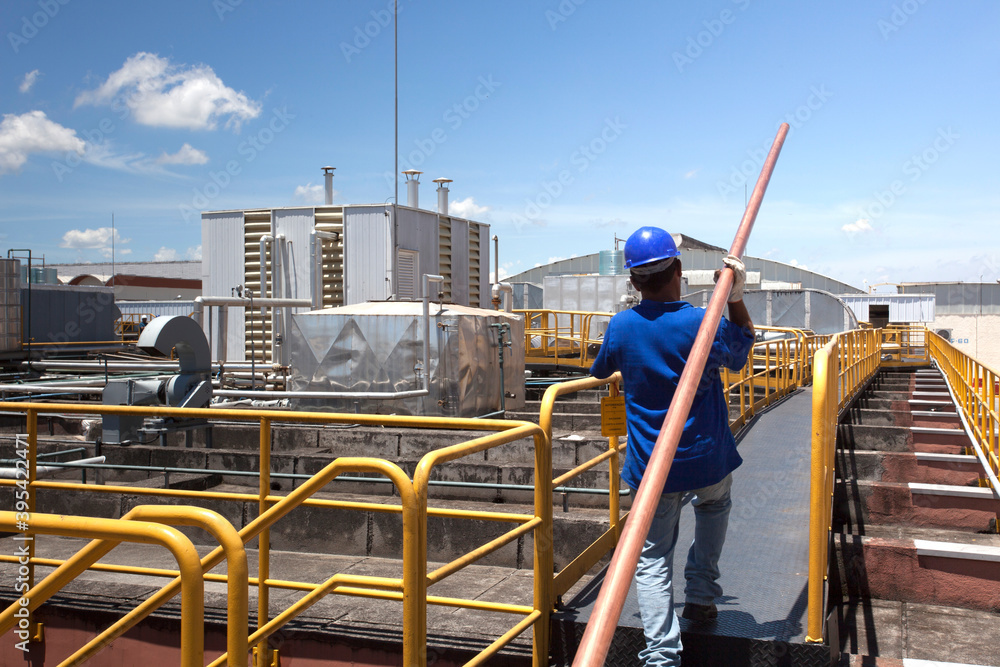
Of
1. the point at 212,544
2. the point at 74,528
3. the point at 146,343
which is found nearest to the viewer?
the point at 74,528

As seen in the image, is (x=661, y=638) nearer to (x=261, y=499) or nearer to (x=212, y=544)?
(x=261, y=499)

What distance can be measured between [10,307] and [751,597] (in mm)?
20515

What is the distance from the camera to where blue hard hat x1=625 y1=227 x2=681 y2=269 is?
3221 millimetres

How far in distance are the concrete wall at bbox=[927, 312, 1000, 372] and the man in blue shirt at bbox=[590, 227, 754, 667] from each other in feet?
142

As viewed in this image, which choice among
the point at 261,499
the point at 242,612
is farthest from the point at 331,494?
the point at 242,612

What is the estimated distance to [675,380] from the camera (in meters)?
3.20

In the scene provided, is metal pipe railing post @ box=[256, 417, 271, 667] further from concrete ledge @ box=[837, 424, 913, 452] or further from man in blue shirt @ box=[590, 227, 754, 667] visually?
concrete ledge @ box=[837, 424, 913, 452]

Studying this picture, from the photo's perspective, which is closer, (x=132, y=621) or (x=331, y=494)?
(x=132, y=621)

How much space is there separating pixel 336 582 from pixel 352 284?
56.3 feet

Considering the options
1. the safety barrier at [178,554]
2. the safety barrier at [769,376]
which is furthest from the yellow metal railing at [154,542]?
the safety barrier at [769,376]

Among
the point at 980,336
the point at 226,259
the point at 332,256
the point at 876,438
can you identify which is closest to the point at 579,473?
the point at 876,438

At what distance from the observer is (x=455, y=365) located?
12547 millimetres

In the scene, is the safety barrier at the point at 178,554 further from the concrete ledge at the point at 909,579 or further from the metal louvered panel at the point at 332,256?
the metal louvered panel at the point at 332,256

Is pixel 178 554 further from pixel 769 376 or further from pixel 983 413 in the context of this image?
pixel 769 376
